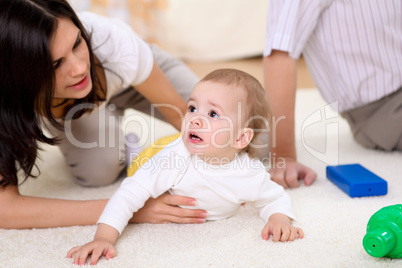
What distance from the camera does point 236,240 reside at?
90 centimetres

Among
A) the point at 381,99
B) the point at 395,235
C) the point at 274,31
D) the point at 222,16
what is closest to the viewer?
the point at 395,235

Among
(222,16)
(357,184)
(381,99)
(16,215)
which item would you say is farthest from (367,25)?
(222,16)

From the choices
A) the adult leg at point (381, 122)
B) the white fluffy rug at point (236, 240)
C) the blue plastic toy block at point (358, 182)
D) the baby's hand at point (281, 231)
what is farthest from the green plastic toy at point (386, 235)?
the adult leg at point (381, 122)

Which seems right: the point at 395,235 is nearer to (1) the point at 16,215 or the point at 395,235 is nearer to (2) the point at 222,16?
(1) the point at 16,215

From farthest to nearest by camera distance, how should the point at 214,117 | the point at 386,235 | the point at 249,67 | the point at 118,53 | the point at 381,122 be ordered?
1. the point at 249,67
2. the point at 381,122
3. the point at 118,53
4. the point at 214,117
5. the point at 386,235

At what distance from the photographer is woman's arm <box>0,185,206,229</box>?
96cm

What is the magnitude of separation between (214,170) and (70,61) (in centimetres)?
37

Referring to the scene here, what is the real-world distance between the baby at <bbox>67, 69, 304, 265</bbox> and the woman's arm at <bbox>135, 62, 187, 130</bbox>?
1.01 feet

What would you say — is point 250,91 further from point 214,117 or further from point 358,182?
point 358,182

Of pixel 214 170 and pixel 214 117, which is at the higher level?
pixel 214 117

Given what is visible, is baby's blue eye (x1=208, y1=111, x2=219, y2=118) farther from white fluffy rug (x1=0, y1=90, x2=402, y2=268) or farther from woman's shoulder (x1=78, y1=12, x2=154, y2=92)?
woman's shoulder (x1=78, y1=12, x2=154, y2=92)

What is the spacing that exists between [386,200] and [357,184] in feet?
0.23

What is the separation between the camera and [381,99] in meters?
1.32

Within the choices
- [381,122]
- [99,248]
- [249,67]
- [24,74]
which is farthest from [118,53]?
[249,67]
